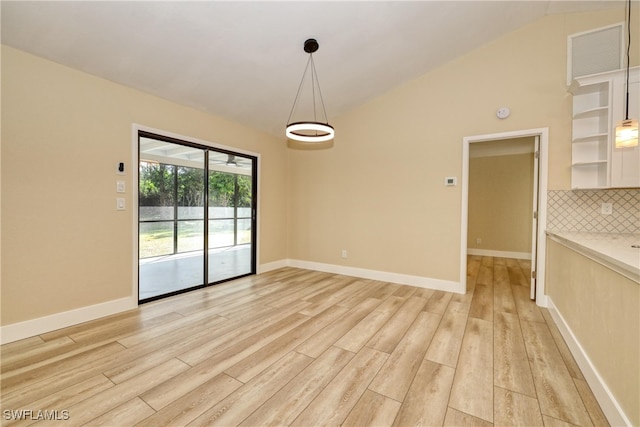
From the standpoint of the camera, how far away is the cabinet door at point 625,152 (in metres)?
2.70

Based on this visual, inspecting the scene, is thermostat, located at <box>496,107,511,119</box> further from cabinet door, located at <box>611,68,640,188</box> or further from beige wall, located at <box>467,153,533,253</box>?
beige wall, located at <box>467,153,533,253</box>

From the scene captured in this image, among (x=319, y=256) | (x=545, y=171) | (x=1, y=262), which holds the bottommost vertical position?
(x=319, y=256)

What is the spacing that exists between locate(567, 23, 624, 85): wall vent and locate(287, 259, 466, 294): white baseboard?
3012mm

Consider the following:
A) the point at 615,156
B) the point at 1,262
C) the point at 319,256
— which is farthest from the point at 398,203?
the point at 1,262

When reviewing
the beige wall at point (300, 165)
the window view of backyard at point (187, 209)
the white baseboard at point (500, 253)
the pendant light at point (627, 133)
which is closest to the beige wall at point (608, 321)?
the pendant light at point (627, 133)

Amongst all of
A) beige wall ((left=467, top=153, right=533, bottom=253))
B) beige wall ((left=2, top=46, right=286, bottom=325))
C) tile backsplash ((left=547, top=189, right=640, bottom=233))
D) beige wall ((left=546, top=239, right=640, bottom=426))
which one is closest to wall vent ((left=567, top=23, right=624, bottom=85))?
tile backsplash ((left=547, top=189, right=640, bottom=233))

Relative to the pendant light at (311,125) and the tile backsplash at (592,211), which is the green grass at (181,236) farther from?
the tile backsplash at (592,211)

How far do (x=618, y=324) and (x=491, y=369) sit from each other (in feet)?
2.87

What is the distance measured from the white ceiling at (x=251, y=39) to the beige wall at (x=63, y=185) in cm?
26

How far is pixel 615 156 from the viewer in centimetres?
278

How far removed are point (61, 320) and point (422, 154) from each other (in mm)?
4940

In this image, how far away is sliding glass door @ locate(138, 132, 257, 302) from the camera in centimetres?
368

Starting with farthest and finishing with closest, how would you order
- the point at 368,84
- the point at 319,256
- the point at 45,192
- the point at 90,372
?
the point at 319,256, the point at 368,84, the point at 45,192, the point at 90,372

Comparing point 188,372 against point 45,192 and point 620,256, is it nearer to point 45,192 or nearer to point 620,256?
point 45,192
